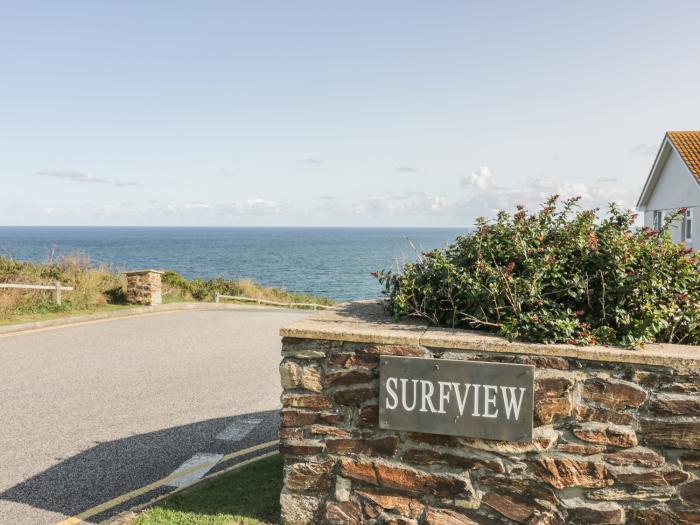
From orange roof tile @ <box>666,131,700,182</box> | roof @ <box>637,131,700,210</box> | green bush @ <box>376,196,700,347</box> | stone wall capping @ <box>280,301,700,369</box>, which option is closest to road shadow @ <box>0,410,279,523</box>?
stone wall capping @ <box>280,301,700,369</box>

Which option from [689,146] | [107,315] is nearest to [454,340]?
[107,315]

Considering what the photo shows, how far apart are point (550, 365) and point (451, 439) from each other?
2.94ft

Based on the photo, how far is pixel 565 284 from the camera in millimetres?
4375

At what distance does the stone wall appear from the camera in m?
3.70

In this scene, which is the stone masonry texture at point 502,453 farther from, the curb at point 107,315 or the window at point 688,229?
the window at point 688,229

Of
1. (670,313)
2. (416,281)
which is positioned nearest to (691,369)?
(670,313)

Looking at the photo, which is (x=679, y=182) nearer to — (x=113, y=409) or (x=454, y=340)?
(x=454, y=340)

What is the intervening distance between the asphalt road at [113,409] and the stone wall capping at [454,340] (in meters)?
2.55

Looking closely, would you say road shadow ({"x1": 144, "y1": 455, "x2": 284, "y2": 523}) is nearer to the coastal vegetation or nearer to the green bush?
the green bush

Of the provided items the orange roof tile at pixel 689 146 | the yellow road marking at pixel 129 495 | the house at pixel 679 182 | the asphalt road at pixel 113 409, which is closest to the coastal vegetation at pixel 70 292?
the asphalt road at pixel 113 409

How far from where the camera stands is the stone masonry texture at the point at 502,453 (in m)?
3.71

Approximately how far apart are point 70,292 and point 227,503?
1409cm

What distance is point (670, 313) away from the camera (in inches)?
166

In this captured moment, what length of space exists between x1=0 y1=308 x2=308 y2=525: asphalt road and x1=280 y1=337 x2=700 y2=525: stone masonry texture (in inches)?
83.5
